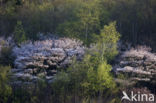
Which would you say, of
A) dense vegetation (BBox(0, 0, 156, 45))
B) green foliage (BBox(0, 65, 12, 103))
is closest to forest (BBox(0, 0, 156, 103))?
green foliage (BBox(0, 65, 12, 103))

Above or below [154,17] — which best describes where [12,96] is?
below

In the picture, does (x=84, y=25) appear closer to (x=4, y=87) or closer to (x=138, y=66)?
(x=138, y=66)

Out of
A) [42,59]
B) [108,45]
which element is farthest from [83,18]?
[42,59]

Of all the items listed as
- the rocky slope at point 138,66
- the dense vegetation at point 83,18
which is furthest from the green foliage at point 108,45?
the dense vegetation at point 83,18

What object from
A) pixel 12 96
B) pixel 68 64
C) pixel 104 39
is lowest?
pixel 12 96

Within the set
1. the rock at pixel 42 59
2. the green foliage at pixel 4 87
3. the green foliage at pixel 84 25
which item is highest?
the green foliage at pixel 84 25

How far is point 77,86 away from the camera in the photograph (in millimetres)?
15414

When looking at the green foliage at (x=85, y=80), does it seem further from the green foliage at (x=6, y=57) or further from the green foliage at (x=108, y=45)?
the green foliage at (x=6, y=57)

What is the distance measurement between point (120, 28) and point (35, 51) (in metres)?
10.8

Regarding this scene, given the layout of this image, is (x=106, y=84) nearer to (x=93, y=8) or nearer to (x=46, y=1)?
(x=93, y=8)

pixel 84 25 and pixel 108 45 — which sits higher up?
pixel 84 25

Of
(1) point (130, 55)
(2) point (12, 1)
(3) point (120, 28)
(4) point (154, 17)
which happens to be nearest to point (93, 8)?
(3) point (120, 28)

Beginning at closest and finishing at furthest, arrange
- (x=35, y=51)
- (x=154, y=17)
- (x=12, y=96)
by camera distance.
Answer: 1. (x=12, y=96)
2. (x=35, y=51)
3. (x=154, y=17)

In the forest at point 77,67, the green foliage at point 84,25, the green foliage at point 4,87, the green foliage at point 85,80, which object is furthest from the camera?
the green foliage at point 84,25
